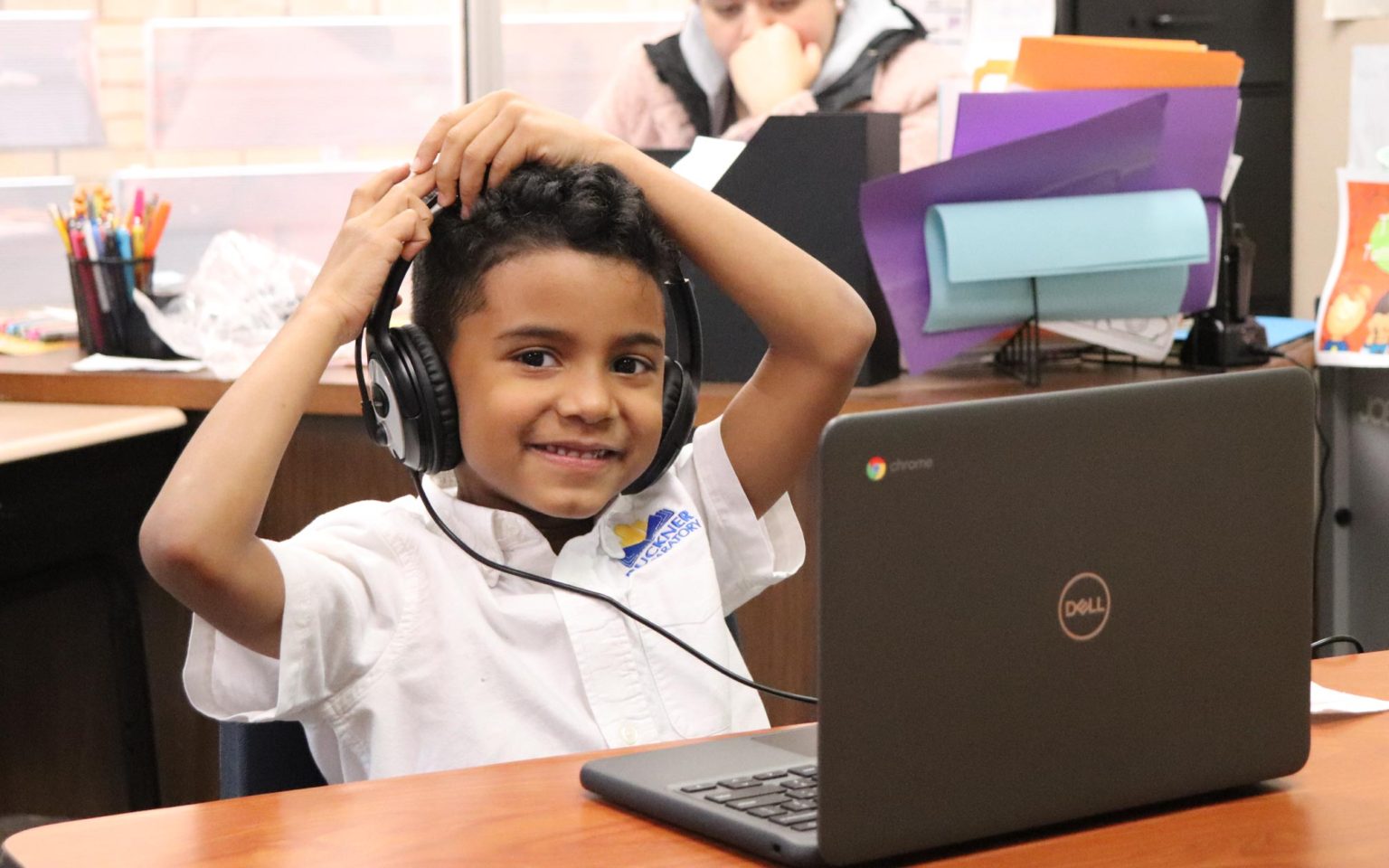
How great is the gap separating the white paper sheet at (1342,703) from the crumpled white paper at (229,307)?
4.29 feet

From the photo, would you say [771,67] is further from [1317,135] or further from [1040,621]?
[1040,621]

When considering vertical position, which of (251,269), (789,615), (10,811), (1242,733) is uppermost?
(251,269)

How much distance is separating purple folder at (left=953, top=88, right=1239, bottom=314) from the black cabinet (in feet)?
6.12

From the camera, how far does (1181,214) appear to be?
68.3 inches

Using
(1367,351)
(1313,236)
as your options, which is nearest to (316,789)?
(1367,351)

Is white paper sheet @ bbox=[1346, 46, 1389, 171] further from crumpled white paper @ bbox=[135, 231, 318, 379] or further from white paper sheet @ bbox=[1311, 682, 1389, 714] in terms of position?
white paper sheet @ bbox=[1311, 682, 1389, 714]

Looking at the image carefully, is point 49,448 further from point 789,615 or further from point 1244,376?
point 1244,376

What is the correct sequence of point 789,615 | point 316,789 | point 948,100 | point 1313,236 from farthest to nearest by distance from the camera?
point 1313,236 → point 948,100 → point 789,615 → point 316,789

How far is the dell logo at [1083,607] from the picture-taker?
2.30 feet

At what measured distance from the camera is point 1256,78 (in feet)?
11.9

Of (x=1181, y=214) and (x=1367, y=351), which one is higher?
(x=1181, y=214)

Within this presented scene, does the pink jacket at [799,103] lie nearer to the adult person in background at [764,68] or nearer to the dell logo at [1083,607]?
the adult person in background at [764,68]

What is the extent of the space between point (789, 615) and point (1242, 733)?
0.93 meters

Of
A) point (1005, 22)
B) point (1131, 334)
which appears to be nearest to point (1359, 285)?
point (1131, 334)
